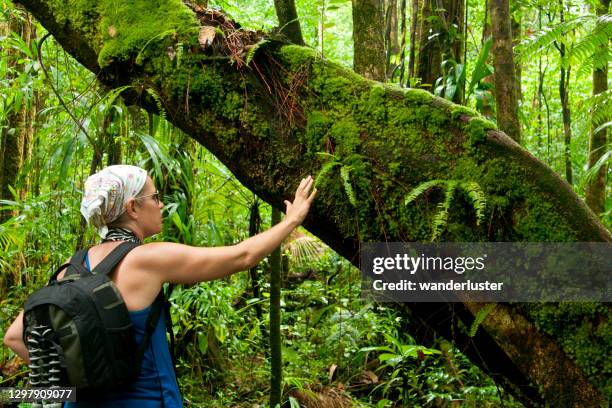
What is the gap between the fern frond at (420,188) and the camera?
271 cm

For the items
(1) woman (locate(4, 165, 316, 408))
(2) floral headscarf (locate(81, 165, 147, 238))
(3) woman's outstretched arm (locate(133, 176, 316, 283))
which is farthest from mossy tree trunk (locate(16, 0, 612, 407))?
(2) floral headscarf (locate(81, 165, 147, 238))

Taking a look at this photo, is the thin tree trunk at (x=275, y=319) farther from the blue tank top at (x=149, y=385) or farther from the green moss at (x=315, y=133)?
the blue tank top at (x=149, y=385)

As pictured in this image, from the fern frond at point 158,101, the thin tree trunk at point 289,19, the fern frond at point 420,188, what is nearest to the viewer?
the fern frond at point 420,188

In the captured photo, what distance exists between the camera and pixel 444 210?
8.91 feet

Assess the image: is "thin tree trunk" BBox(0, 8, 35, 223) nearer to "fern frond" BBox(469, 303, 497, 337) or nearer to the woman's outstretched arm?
the woman's outstretched arm

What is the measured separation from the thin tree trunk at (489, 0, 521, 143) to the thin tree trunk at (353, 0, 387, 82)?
2.59 feet

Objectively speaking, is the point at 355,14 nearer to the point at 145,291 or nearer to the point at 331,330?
the point at 145,291

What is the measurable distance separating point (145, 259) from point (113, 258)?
132 millimetres

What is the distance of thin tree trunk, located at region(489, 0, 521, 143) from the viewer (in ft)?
13.4

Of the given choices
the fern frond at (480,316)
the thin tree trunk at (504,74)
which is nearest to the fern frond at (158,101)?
the fern frond at (480,316)

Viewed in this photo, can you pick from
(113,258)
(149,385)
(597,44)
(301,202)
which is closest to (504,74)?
(597,44)

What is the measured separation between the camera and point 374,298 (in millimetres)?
3109

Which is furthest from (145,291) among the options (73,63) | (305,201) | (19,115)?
(19,115)

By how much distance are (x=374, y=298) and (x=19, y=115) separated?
7.27 meters
